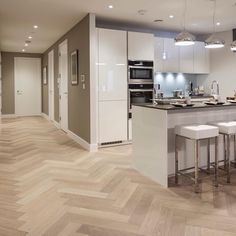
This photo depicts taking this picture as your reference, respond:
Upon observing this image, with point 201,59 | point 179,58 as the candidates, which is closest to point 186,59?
point 179,58

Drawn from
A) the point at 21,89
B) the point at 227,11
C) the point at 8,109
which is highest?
the point at 227,11

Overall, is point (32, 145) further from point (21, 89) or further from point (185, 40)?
point (21, 89)

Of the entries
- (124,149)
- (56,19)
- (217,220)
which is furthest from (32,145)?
(217,220)

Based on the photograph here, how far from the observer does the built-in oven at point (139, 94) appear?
19.6ft

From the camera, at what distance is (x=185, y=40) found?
397 cm

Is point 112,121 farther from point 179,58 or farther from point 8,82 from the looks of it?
point 8,82

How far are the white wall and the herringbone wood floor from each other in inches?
→ 152

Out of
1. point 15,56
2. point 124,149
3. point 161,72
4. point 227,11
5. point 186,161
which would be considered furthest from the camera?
point 15,56

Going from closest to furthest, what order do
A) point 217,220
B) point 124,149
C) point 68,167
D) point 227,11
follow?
→ point 217,220 < point 68,167 < point 227,11 < point 124,149

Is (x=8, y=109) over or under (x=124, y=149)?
over

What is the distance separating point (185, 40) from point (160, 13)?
5.40 feet

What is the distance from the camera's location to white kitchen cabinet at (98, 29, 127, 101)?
554 cm

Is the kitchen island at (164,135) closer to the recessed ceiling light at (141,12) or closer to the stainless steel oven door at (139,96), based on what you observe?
the stainless steel oven door at (139,96)

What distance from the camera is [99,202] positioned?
10.0ft
